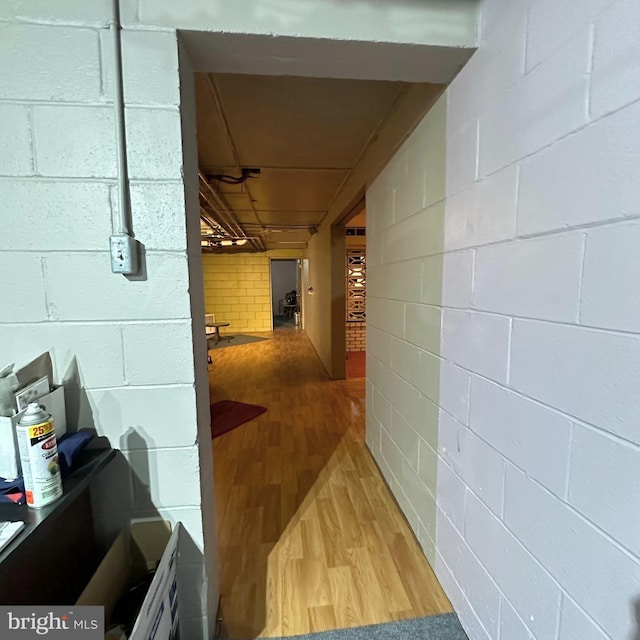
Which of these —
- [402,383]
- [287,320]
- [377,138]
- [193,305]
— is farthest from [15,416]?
[287,320]

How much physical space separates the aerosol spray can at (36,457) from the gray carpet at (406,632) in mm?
1076

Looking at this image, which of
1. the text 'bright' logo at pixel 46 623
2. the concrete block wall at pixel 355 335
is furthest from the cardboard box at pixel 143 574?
the concrete block wall at pixel 355 335

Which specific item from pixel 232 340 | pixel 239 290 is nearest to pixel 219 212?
pixel 232 340

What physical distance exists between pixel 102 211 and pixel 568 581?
1584mm

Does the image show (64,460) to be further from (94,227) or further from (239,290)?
(239,290)

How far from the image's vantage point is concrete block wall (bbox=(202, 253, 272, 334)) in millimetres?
9031

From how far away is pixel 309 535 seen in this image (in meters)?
1.77

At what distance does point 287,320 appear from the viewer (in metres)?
12.5

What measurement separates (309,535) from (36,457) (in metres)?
1.43

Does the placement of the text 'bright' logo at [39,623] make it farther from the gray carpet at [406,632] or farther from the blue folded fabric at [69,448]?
the gray carpet at [406,632]

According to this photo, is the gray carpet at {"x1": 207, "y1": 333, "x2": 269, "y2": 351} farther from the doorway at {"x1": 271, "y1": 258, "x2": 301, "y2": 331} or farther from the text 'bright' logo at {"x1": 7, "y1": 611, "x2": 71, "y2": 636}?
the text 'bright' logo at {"x1": 7, "y1": 611, "x2": 71, "y2": 636}

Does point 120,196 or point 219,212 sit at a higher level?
point 219,212

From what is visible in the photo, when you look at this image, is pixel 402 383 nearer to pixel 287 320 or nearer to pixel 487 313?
pixel 487 313

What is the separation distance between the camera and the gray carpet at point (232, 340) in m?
7.37
